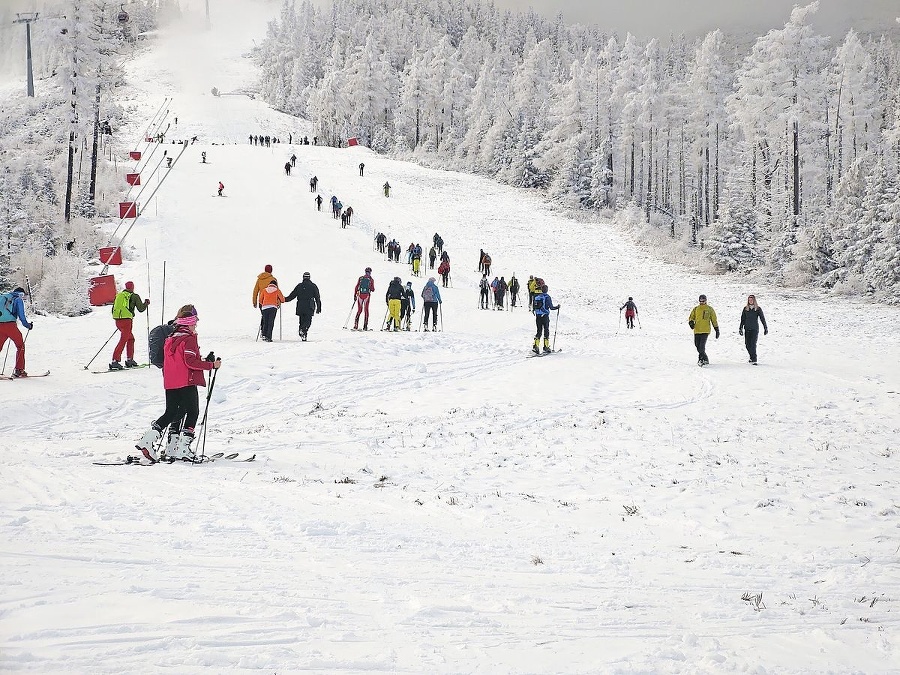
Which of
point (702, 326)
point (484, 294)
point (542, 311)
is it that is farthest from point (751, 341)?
point (484, 294)

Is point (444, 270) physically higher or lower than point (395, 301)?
higher

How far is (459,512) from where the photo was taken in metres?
5.74

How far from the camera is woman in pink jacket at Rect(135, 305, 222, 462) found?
6887 mm

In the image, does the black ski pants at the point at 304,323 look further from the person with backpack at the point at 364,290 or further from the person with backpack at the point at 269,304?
the person with backpack at the point at 364,290

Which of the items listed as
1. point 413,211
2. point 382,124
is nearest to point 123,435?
point 413,211

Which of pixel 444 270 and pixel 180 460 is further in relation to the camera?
pixel 444 270

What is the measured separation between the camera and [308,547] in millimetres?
4574

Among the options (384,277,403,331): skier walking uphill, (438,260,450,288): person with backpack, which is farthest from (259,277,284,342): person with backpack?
(438,260,450,288): person with backpack

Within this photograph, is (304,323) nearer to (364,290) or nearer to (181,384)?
(364,290)

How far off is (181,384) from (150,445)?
735 millimetres

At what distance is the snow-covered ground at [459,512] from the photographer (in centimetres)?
334

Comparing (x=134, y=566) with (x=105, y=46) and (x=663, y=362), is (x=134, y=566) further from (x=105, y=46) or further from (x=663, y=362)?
(x=105, y=46)

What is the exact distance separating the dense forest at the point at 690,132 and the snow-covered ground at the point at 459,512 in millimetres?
17183

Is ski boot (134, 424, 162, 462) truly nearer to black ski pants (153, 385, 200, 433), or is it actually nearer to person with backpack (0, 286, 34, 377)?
black ski pants (153, 385, 200, 433)
